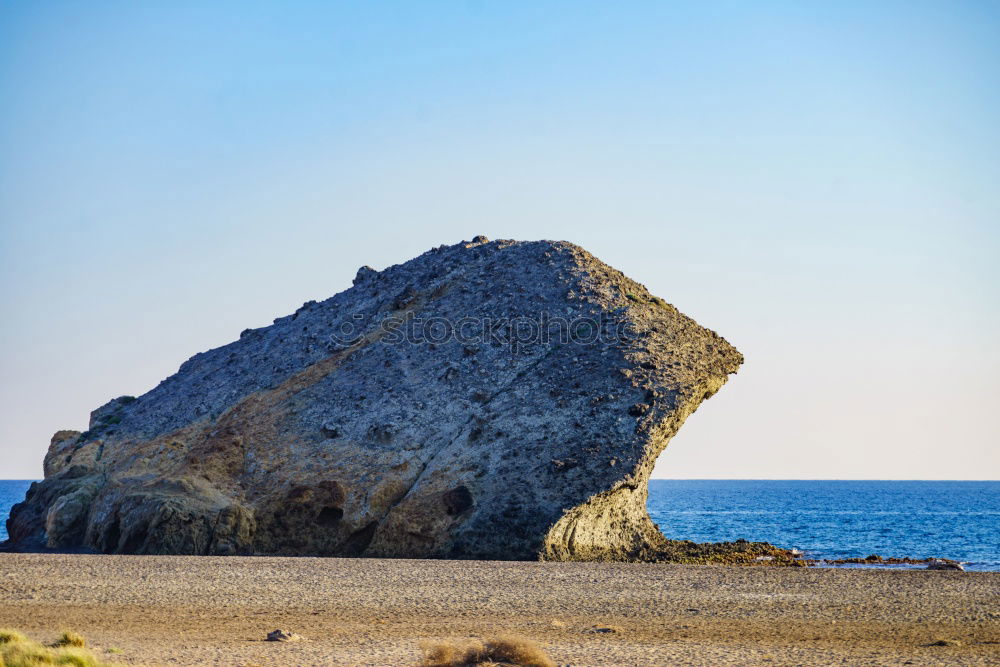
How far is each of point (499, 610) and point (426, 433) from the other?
1834cm

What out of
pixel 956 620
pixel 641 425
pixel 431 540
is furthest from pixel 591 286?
pixel 956 620

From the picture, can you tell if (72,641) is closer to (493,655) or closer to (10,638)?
(10,638)

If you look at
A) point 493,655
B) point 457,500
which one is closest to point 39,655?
point 493,655

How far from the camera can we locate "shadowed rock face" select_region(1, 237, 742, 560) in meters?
37.7

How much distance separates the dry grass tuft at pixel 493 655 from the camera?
1688 centimetres

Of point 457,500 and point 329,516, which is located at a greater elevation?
point 457,500

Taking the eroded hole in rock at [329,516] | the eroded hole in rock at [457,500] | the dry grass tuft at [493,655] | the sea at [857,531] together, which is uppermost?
the eroded hole in rock at [457,500]

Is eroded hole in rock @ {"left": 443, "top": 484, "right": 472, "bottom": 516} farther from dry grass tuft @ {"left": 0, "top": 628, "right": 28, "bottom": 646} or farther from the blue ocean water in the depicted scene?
the blue ocean water

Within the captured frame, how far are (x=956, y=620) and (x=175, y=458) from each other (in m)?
31.8

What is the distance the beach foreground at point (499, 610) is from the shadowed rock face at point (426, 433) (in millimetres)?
5440

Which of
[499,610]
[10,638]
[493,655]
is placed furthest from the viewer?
[499,610]

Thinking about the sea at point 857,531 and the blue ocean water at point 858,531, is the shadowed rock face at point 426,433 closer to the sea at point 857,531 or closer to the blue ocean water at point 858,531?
the sea at point 857,531

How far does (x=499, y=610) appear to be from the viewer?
23484 millimetres

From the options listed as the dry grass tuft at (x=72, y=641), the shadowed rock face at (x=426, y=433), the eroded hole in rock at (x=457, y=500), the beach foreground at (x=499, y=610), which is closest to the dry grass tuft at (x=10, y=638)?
the dry grass tuft at (x=72, y=641)
